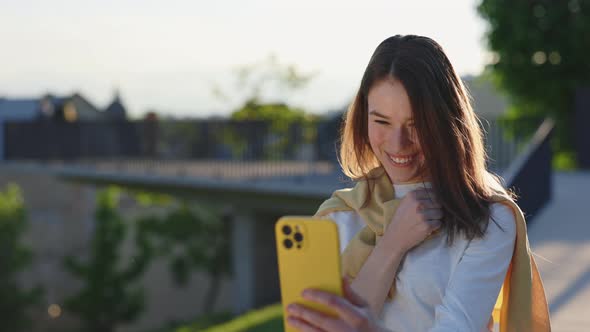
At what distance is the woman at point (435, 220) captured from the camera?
1.92 metres

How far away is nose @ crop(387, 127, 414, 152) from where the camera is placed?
6.63 ft

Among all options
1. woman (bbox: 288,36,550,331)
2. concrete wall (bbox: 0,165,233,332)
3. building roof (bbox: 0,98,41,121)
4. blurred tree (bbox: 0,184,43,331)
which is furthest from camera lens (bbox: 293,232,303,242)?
concrete wall (bbox: 0,165,233,332)

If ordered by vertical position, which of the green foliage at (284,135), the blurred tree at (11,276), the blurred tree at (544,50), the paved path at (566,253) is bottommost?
the blurred tree at (11,276)

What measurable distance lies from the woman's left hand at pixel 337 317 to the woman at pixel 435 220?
0.54ft

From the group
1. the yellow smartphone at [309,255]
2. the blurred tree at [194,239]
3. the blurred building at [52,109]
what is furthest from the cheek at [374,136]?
the blurred tree at [194,239]

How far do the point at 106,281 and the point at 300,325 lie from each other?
82.9ft

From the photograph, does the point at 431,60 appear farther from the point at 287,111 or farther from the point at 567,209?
the point at 287,111

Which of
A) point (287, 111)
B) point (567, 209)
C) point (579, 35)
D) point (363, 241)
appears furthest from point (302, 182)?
point (363, 241)

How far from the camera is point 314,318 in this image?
174 centimetres

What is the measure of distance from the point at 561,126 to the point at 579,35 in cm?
264

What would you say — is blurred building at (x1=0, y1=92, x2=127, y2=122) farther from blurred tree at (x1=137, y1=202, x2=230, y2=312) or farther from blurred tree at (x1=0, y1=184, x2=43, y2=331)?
blurred tree at (x1=137, y1=202, x2=230, y2=312)

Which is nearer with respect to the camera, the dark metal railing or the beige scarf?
the beige scarf

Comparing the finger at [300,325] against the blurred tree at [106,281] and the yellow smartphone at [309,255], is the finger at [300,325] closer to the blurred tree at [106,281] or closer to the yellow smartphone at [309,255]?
the yellow smartphone at [309,255]

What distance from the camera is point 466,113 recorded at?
79.5 inches
